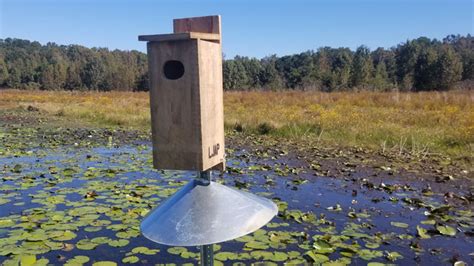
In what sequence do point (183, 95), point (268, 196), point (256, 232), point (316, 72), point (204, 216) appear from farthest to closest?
1. point (316, 72)
2. point (268, 196)
3. point (256, 232)
4. point (183, 95)
5. point (204, 216)

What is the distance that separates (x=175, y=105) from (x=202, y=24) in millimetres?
406

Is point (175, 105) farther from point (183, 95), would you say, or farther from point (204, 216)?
point (204, 216)

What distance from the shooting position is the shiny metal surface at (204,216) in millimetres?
1520


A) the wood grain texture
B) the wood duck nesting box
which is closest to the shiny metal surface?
the wood duck nesting box

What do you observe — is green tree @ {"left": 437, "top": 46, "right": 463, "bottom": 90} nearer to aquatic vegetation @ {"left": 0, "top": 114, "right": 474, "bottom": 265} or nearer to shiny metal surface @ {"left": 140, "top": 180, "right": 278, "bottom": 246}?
aquatic vegetation @ {"left": 0, "top": 114, "right": 474, "bottom": 265}

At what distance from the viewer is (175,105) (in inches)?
67.3

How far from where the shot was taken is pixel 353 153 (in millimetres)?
Answer: 8469

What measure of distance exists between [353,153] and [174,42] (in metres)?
7.40

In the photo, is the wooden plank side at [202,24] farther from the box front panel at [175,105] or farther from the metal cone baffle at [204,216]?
the metal cone baffle at [204,216]

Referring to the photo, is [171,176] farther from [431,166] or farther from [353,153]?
[431,166]

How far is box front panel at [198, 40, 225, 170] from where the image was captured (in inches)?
66.9

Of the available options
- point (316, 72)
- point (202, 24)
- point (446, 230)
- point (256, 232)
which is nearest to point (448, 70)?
point (316, 72)

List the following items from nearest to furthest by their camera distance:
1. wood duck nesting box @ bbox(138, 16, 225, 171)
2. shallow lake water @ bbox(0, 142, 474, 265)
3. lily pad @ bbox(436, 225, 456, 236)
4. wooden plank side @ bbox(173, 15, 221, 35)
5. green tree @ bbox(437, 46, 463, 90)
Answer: wood duck nesting box @ bbox(138, 16, 225, 171), wooden plank side @ bbox(173, 15, 221, 35), shallow lake water @ bbox(0, 142, 474, 265), lily pad @ bbox(436, 225, 456, 236), green tree @ bbox(437, 46, 463, 90)

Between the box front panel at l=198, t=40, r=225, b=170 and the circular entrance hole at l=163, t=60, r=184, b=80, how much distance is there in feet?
0.40
